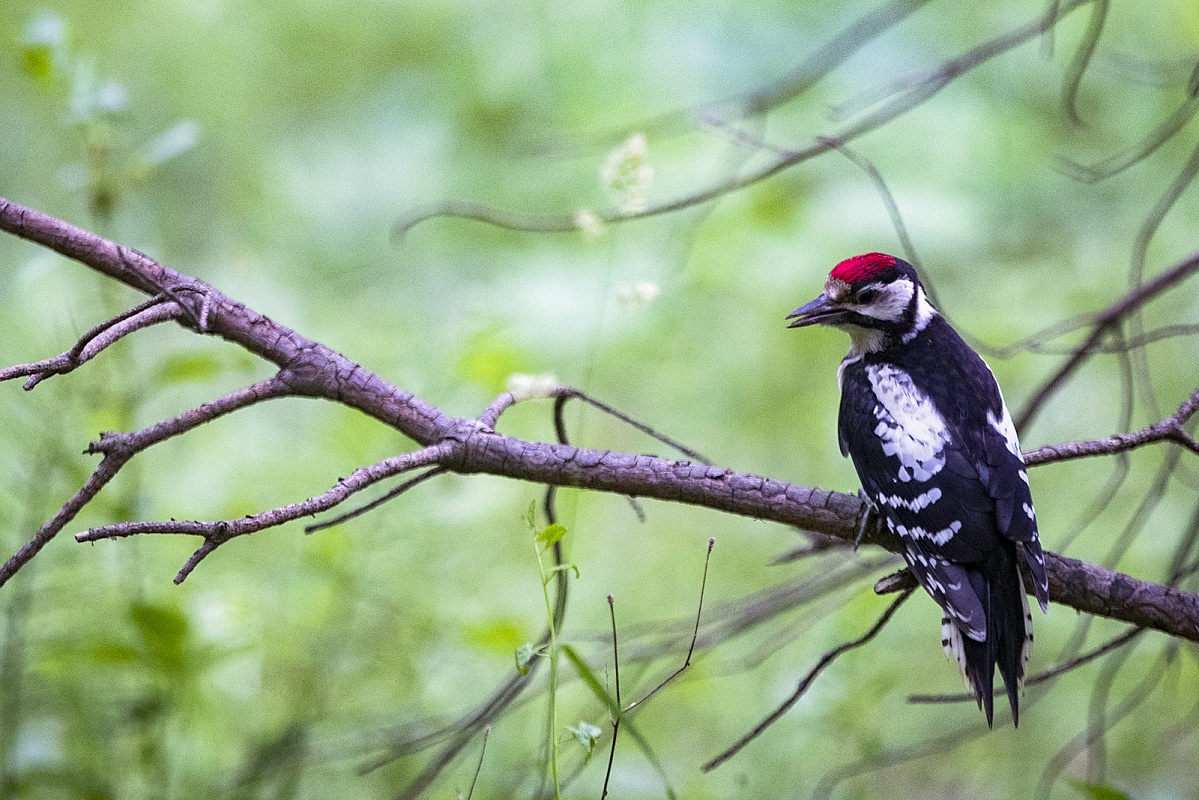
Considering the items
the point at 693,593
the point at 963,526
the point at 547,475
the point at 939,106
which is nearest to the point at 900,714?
the point at 693,593

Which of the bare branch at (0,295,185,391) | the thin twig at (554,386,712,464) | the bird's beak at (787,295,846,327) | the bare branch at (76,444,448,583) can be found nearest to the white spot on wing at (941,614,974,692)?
the thin twig at (554,386,712,464)

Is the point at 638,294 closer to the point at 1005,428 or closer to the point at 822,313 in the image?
the point at 822,313

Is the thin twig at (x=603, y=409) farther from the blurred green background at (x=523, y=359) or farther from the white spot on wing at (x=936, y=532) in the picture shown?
the white spot on wing at (x=936, y=532)

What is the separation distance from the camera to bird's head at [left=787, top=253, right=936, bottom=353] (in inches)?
87.1

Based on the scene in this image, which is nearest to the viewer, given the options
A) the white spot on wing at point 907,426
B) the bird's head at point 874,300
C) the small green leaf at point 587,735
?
the small green leaf at point 587,735

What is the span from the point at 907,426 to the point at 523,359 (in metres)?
1.28

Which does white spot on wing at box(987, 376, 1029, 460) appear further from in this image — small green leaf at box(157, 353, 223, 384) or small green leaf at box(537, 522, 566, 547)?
small green leaf at box(157, 353, 223, 384)

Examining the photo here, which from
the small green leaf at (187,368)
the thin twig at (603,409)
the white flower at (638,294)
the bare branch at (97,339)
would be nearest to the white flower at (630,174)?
the white flower at (638,294)

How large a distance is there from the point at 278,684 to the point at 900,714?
219 centimetres

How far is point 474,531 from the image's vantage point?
126 inches

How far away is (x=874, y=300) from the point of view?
2.23m

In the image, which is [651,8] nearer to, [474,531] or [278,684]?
[474,531]

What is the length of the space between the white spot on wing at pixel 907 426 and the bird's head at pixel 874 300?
13 centimetres

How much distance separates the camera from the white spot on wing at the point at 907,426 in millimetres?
1923
